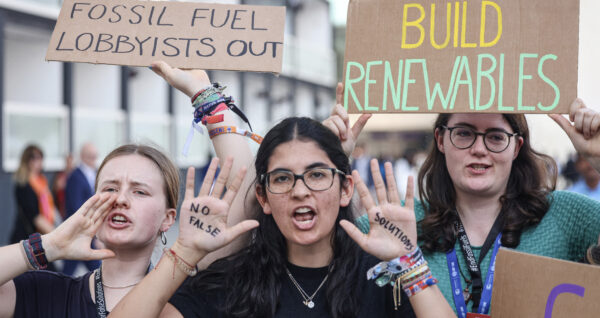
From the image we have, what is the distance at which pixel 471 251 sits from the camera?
8.09 feet

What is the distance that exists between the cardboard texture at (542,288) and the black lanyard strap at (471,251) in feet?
0.67

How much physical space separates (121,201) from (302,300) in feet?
2.71

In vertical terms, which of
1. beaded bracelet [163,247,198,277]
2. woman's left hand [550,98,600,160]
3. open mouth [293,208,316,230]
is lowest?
beaded bracelet [163,247,198,277]

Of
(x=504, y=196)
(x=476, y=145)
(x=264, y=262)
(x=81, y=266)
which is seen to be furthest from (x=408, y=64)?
(x=81, y=266)

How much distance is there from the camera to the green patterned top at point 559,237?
240 cm

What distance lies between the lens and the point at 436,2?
2.51m

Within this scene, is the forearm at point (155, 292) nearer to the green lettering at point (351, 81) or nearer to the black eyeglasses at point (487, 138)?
the green lettering at point (351, 81)

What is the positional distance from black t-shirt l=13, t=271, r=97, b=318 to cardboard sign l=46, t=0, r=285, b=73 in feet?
3.19

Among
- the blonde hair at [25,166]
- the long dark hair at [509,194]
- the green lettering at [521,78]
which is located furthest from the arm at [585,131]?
the blonde hair at [25,166]

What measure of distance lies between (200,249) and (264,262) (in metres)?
0.33

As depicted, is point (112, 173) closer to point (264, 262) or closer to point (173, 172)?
point (173, 172)

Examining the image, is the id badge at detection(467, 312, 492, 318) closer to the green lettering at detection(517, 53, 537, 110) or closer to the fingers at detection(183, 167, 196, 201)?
the green lettering at detection(517, 53, 537, 110)

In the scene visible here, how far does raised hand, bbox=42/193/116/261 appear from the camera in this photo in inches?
82.2

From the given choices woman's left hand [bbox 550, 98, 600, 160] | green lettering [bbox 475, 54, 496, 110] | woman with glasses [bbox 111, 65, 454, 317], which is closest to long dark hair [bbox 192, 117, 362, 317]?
woman with glasses [bbox 111, 65, 454, 317]
